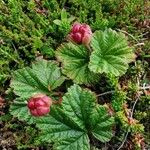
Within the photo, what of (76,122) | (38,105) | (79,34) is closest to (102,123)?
(76,122)

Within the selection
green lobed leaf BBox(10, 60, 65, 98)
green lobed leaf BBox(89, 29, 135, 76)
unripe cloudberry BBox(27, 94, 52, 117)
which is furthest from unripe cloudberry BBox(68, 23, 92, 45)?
unripe cloudberry BBox(27, 94, 52, 117)

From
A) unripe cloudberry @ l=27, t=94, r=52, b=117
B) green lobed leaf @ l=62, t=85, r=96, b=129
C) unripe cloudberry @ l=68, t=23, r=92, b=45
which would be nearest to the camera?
unripe cloudberry @ l=27, t=94, r=52, b=117

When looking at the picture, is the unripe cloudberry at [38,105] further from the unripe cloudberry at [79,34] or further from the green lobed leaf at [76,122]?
the unripe cloudberry at [79,34]

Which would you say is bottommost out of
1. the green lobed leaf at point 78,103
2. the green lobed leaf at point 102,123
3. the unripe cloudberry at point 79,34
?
the green lobed leaf at point 102,123

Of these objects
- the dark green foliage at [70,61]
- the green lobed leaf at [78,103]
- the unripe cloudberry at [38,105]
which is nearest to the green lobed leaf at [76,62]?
the dark green foliage at [70,61]

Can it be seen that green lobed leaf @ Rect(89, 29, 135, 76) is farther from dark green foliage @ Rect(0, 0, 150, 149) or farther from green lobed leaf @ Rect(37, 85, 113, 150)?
green lobed leaf @ Rect(37, 85, 113, 150)

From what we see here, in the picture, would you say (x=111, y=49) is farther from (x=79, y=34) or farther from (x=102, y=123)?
(x=102, y=123)
